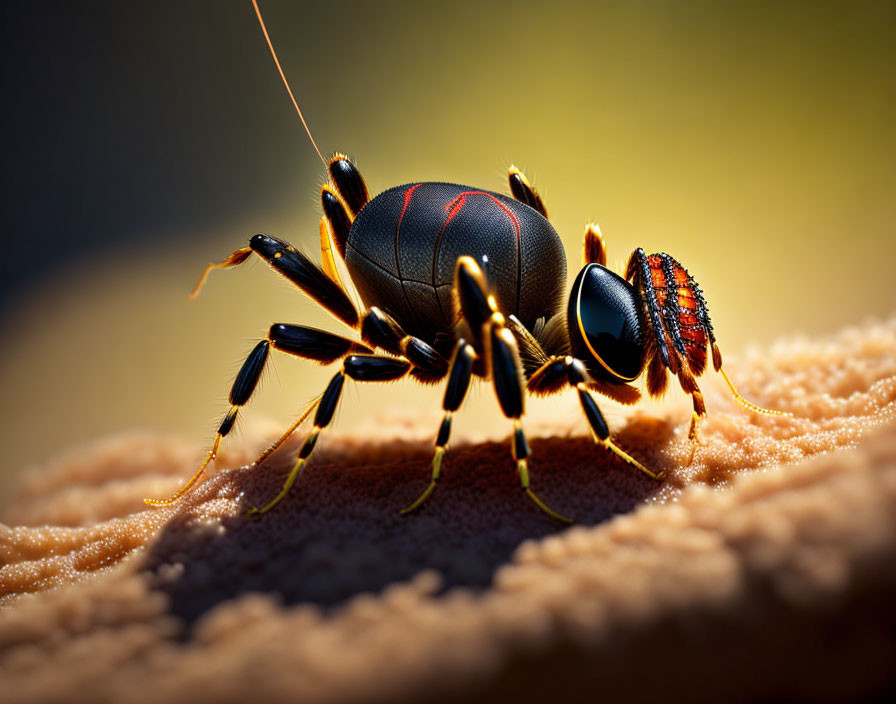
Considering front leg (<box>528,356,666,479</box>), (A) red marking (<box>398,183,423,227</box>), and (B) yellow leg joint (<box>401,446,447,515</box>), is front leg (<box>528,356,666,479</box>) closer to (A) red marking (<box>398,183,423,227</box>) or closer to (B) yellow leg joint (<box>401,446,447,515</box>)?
(B) yellow leg joint (<box>401,446,447,515</box>)

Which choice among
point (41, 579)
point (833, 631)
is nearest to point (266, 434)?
point (41, 579)

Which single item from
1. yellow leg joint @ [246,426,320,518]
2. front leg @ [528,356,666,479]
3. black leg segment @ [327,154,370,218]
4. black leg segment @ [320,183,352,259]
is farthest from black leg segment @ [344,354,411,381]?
black leg segment @ [327,154,370,218]

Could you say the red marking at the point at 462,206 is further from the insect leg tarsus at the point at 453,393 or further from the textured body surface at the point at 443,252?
the insect leg tarsus at the point at 453,393

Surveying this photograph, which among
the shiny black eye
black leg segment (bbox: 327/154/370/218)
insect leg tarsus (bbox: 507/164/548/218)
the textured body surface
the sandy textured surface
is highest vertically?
insect leg tarsus (bbox: 507/164/548/218)

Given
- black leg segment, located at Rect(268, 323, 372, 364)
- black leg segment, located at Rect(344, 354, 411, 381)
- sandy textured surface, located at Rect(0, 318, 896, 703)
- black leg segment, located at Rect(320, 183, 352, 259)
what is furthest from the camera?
black leg segment, located at Rect(320, 183, 352, 259)

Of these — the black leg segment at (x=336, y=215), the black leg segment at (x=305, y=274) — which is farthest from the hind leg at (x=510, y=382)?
the black leg segment at (x=336, y=215)

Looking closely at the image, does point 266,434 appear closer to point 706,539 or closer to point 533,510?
point 533,510
